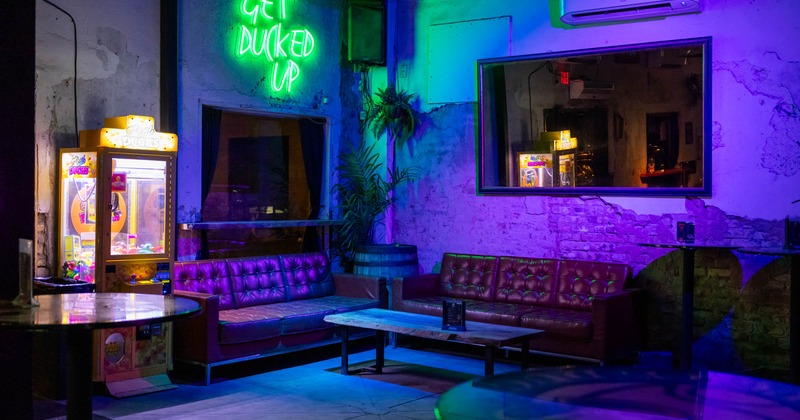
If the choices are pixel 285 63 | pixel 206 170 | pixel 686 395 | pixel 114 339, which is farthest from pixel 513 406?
pixel 285 63

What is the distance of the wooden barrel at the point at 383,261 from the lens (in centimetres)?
785

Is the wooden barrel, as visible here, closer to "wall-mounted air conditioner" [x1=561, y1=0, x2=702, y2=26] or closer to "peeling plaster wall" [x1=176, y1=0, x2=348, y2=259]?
"peeling plaster wall" [x1=176, y1=0, x2=348, y2=259]

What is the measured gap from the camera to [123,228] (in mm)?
6121

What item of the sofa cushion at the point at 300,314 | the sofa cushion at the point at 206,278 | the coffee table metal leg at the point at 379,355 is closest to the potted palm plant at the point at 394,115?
the sofa cushion at the point at 300,314

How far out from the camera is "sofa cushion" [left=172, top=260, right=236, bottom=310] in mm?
6762

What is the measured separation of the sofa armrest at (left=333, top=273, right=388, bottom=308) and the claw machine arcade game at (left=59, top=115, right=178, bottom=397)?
2.06 m

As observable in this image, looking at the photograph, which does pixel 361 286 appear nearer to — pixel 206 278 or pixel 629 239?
pixel 206 278

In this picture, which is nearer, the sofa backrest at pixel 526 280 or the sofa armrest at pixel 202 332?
the sofa armrest at pixel 202 332

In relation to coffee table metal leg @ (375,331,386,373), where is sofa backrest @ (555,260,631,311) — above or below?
above

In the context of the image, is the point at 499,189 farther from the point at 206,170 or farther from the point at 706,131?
the point at 206,170

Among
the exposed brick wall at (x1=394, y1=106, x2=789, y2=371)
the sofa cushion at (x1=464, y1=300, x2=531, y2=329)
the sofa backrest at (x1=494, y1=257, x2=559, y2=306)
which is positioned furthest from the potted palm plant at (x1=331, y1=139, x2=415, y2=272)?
the sofa cushion at (x1=464, y1=300, x2=531, y2=329)

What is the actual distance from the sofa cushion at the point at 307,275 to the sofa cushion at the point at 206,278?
699mm

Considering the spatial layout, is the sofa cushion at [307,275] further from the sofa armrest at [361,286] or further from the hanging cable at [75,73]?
the hanging cable at [75,73]

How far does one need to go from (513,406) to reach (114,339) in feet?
16.5
